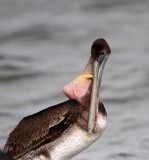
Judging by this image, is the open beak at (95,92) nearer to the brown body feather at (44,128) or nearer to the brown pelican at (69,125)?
the brown pelican at (69,125)

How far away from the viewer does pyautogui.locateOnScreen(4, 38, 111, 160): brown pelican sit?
816 cm

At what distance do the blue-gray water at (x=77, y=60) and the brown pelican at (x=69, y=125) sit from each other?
78.5 inches

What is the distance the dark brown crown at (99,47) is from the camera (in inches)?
321

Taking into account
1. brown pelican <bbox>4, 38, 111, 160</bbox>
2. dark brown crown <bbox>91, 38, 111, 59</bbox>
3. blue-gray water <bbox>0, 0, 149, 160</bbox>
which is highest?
blue-gray water <bbox>0, 0, 149, 160</bbox>

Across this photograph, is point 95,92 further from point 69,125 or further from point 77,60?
point 77,60

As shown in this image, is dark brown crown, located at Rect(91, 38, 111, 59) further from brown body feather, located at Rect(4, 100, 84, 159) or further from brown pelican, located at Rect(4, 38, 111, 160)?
brown body feather, located at Rect(4, 100, 84, 159)

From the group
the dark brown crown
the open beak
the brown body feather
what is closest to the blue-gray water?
the brown body feather

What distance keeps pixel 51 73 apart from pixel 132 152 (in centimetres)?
399

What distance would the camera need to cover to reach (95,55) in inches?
324

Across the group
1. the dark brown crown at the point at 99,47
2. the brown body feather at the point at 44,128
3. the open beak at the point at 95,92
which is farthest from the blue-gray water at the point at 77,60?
the dark brown crown at the point at 99,47

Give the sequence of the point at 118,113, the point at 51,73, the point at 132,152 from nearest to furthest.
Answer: the point at 132,152
the point at 118,113
the point at 51,73

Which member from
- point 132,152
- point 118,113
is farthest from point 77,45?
point 132,152

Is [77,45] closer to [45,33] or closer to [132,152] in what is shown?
[45,33]

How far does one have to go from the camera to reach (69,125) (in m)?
8.30
